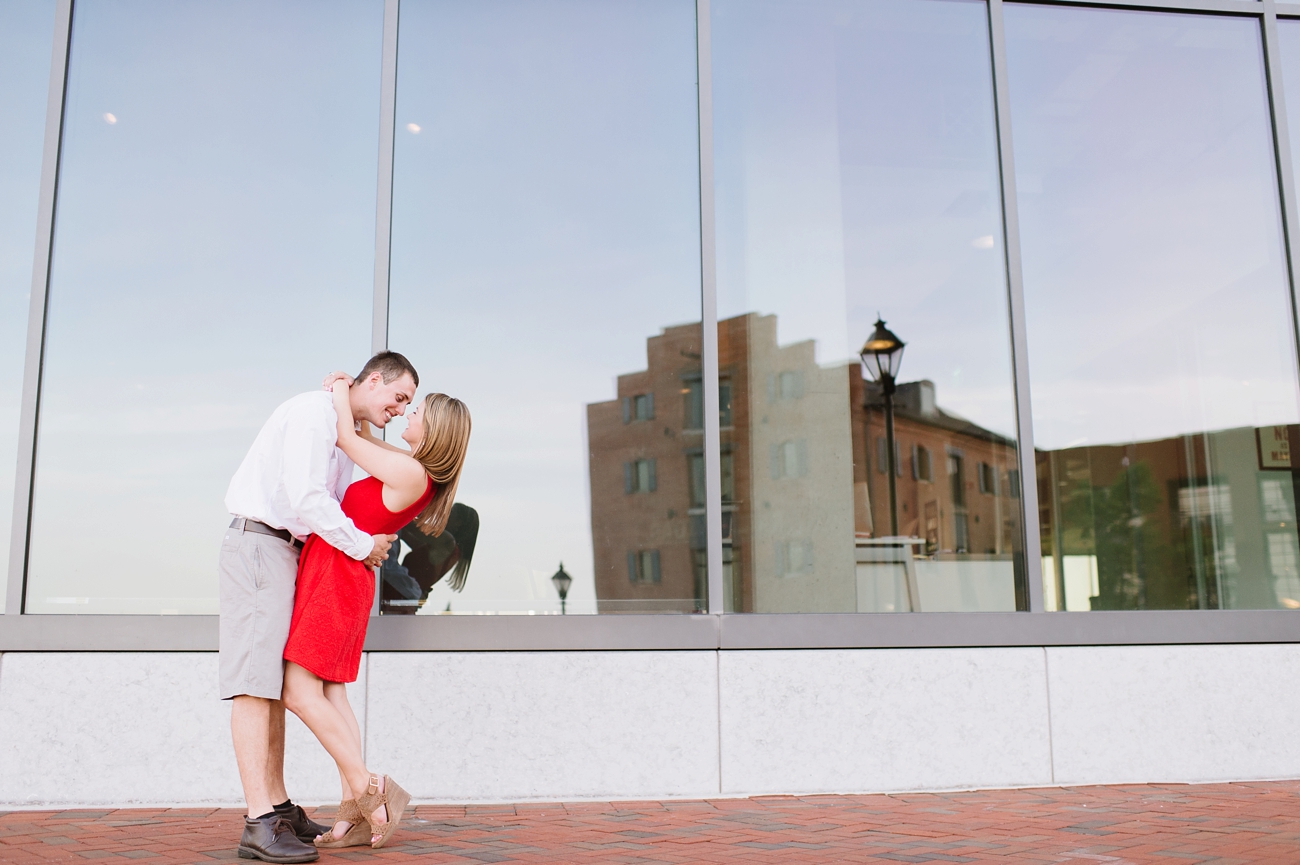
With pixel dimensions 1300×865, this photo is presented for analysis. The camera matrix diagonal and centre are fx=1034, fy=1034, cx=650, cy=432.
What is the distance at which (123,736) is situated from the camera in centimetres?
419

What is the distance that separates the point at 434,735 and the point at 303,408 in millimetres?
1689

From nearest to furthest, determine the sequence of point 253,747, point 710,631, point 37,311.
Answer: point 253,747
point 710,631
point 37,311

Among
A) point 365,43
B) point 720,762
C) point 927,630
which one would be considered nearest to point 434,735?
point 720,762

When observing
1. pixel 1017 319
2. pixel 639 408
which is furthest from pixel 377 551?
pixel 1017 319

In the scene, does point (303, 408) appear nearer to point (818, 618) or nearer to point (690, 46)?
point (818, 618)

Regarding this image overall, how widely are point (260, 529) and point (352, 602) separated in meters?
0.37

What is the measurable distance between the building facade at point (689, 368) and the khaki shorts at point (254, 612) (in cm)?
114

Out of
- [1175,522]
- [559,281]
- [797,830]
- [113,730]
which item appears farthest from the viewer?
[1175,522]

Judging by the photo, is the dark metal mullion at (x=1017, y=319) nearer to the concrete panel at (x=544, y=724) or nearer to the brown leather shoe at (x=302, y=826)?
the concrete panel at (x=544, y=724)

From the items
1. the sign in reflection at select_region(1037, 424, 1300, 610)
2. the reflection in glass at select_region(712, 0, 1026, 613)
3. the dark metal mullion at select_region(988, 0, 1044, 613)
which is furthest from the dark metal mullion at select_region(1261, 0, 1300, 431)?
the reflection in glass at select_region(712, 0, 1026, 613)

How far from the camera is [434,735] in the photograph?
429 cm

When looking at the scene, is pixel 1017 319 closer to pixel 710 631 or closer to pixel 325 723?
pixel 710 631

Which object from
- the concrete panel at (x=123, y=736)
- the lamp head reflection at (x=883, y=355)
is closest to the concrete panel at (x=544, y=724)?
the concrete panel at (x=123, y=736)

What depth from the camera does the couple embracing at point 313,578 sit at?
3.17 m
